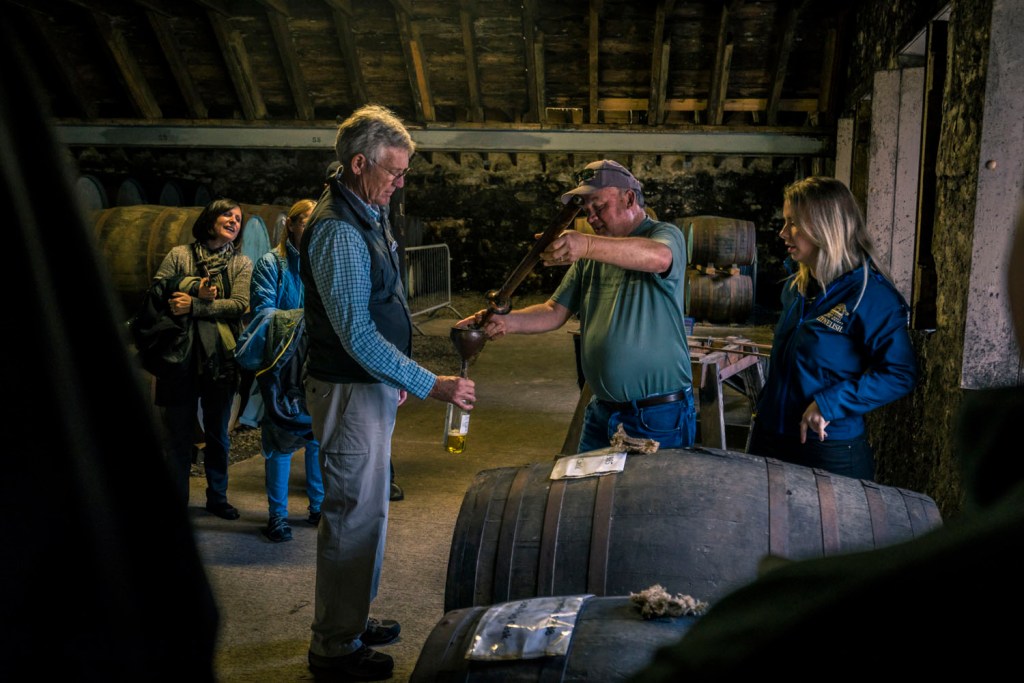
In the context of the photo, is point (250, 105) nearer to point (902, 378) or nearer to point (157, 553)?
point (902, 378)

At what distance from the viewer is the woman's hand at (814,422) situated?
9.14 ft

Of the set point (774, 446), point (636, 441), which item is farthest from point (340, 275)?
point (774, 446)

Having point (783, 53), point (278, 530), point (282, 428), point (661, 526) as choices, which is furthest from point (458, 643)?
point (783, 53)

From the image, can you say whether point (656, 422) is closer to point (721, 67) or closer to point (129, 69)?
point (721, 67)

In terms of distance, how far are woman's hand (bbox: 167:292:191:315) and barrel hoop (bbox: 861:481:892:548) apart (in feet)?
11.3

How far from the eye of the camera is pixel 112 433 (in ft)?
1.83

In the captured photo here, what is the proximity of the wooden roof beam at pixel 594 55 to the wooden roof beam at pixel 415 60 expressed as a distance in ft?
7.79

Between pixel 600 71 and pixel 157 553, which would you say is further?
pixel 600 71

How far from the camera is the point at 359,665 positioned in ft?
9.63

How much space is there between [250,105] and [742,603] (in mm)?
13373

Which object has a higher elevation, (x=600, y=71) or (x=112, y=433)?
(x=600, y=71)

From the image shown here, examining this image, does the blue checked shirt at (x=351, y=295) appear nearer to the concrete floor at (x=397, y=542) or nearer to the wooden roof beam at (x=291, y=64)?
the concrete floor at (x=397, y=542)

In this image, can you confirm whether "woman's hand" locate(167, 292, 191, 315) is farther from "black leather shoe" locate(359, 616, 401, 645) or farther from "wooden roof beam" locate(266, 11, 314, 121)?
"wooden roof beam" locate(266, 11, 314, 121)

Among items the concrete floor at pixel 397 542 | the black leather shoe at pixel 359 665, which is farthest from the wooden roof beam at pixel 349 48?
the black leather shoe at pixel 359 665
